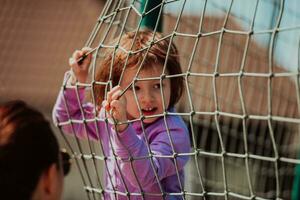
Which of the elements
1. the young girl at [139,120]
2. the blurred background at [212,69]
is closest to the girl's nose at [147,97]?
the young girl at [139,120]

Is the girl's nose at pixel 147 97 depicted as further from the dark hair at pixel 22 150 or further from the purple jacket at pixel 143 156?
the dark hair at pixel 22 150

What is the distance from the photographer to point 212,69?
390 cm

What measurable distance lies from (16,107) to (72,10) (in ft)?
12.2

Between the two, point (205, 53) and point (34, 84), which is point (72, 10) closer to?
point (34, 84)

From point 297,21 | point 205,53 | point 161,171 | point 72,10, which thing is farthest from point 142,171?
point 72,10

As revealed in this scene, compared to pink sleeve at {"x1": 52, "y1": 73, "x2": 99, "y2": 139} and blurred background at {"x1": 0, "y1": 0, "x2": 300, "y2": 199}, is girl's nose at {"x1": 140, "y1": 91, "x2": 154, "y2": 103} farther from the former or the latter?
blurred background at {"x1": 0, "y1": 0, "x2": 300, "y2": 199}

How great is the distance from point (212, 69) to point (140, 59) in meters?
1.97

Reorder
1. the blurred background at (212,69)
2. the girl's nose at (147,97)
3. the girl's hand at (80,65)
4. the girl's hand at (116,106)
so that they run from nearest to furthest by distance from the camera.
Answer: the girl's hand at (116,106)
the girl's nose at (147,97)
the girl's hand at (80,65)
the blurred background at (212,69)

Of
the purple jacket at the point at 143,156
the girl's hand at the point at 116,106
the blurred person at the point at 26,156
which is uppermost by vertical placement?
the blurred person at the point at 26,156

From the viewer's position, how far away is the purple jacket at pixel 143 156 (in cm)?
184

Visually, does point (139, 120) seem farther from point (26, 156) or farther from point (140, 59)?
point (26, 156)

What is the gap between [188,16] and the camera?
3338 millimetres

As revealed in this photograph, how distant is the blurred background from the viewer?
314 cm

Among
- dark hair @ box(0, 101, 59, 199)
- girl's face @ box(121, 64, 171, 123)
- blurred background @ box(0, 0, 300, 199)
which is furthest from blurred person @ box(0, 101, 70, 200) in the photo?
blurred background @ box(0, 0, 300, 199)
